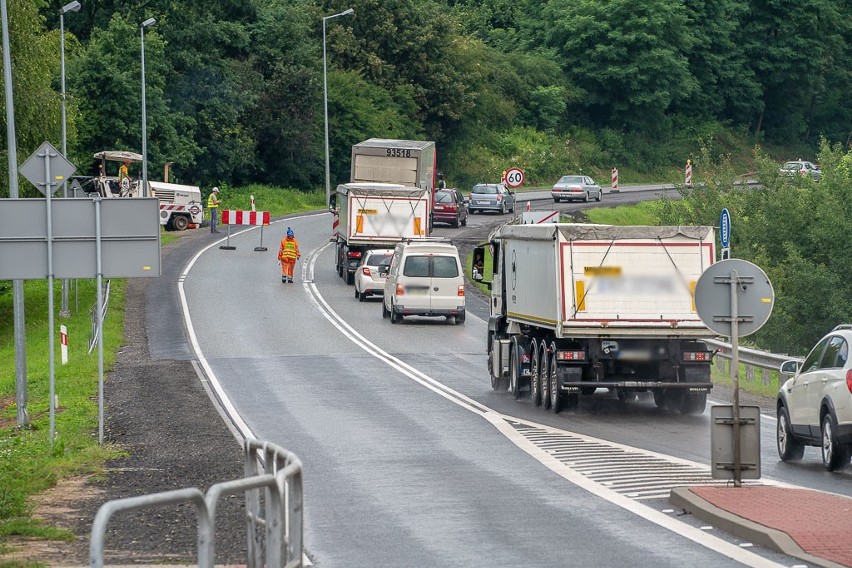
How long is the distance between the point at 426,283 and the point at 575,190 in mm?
36083

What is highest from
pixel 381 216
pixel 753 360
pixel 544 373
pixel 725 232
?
pixel 381 216

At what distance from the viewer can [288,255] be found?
1588 inches

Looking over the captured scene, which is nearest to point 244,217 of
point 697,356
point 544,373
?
point 544,373

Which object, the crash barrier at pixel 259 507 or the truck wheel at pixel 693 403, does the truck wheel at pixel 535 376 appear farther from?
Result: the crash barrier at pixel 259 507

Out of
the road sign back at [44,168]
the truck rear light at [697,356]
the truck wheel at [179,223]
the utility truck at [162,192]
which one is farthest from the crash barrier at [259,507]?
the truck wheel at [179,223]

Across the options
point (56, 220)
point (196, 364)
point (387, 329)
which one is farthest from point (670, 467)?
point (387, 329)

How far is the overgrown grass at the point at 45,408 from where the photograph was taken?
13289 millimetres

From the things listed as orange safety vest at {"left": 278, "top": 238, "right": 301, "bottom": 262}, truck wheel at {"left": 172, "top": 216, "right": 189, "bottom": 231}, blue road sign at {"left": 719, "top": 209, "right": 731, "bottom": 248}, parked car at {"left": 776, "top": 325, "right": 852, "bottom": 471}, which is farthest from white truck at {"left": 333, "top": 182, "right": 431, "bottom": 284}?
parked car at {"left": 776, "top": 325, "right": 852, "bottom": 471}

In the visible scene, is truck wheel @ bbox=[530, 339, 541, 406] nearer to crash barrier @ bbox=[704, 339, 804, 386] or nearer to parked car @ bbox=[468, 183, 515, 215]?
crash barrier @ bbox=[704, 339, 804, 386]

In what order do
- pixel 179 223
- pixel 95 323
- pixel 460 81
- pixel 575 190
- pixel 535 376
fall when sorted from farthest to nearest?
1. pixel 460 81
2. pixel 575 190
3. pixel 179 223
4. pixel 95 323
5. pixel 535 376

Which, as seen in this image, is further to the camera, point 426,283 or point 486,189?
point 486,189

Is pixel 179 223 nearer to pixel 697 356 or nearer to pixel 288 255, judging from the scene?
pixel 288 255

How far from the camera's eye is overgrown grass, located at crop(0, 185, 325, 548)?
13.3 metres

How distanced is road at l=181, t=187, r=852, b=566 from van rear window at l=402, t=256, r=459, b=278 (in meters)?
1.39
